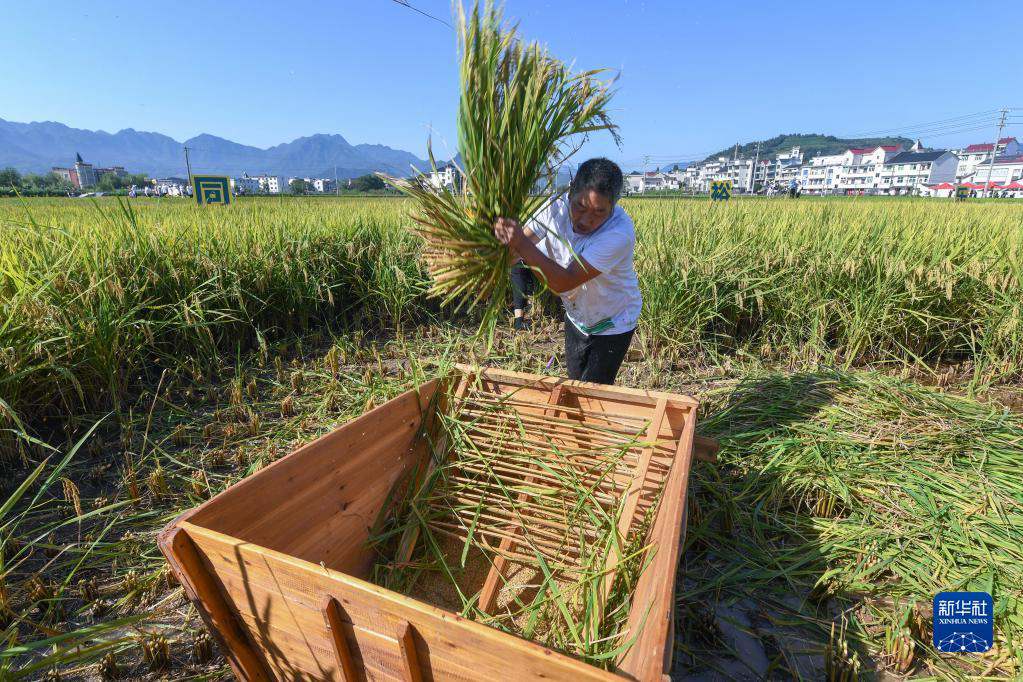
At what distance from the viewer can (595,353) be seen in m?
2.26

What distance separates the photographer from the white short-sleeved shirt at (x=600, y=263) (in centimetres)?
176

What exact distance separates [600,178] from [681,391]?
1.91 m

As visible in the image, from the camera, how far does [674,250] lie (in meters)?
3.97

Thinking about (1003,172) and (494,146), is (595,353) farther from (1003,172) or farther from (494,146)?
(1003,172)

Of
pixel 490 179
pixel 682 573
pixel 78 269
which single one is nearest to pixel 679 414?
pixel 682 573

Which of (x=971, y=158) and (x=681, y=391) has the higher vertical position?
(x=971, y=158)

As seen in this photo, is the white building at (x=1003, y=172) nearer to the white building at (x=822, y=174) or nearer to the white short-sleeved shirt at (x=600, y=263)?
the white building at (x=822, y=174)

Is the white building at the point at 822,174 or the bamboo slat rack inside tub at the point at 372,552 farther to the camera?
the white building at the point at 822,174

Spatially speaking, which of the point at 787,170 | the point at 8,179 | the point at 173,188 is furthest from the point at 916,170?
the point at 173,188

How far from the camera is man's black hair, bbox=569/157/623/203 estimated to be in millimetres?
1712

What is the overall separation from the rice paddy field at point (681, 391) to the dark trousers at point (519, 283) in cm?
43

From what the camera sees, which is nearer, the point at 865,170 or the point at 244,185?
the point at 244,185

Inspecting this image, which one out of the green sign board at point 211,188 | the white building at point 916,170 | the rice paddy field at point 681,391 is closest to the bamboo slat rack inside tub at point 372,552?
the rice paddy field at point 681,391

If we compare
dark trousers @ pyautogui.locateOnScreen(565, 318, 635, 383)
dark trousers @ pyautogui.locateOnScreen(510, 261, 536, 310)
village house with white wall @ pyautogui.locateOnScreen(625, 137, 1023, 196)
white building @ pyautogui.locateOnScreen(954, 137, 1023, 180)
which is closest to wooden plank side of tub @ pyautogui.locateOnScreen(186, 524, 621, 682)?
dark trousers @ pyautogui.locateOnScreen(510, 261, 536, 310)
